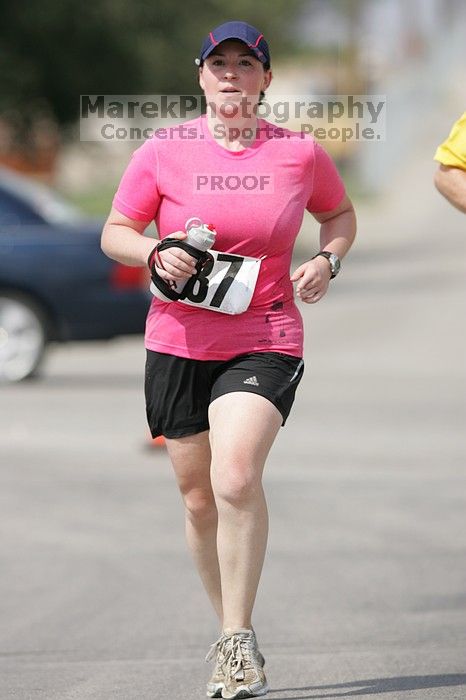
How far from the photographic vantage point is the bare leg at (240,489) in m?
5.35

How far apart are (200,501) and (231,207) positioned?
0.94 m

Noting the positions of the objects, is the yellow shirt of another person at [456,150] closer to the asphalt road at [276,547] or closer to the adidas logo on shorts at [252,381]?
the adidas logo on shorts at [252,381]

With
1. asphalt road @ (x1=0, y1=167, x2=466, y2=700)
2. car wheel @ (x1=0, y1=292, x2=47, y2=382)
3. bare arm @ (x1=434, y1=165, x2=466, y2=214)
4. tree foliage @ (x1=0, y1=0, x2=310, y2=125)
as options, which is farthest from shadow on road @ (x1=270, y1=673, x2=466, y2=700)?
tree foliage @ (x1=0, y1=0, x2=310, y2=125)

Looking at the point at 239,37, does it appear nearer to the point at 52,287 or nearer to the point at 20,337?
the point at 52,287

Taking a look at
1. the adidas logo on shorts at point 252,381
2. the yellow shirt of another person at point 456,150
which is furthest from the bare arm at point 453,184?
the adidas logo on shorts at point 252,381

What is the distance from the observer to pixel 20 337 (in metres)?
15.3

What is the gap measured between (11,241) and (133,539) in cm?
707

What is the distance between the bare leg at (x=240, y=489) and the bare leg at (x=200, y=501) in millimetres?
156

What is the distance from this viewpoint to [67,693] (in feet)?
18.5

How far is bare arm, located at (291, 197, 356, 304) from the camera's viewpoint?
5.49 meters

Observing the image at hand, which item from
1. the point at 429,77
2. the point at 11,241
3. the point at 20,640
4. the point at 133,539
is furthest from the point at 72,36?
the point at 429,77

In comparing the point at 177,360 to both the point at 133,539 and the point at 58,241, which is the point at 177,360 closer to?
the point at 133,539

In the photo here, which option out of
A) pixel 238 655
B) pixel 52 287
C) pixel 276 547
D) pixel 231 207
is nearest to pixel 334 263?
pixel 231 207

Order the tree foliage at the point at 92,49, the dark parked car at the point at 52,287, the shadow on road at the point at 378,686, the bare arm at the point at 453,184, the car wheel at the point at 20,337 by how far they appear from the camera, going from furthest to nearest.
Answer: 1. the tree foliage at the point at 92,49
2. the car wheel at the point at 20,337
3. the dark parked car at the point at 52,287
4. the bare arm at the point at 453,184
5. the shadow on road at the point at 378,686
